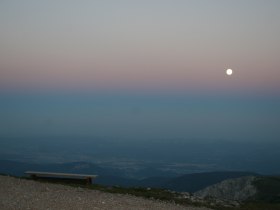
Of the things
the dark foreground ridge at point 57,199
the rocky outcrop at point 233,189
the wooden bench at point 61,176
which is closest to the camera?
the dark foreground ridge at point 57,199

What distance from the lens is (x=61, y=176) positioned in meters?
29.0

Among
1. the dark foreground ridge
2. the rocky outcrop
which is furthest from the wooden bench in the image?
the rocky outcrop

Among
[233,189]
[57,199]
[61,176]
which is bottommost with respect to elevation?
[233,189]

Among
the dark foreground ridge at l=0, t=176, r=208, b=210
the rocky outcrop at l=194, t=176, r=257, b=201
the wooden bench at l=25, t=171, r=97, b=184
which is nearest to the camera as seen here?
the dark foreground ridge at l=0, t=176, r=208, b=210

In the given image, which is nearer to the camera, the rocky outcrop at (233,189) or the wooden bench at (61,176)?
the wooden bench at (61,176)

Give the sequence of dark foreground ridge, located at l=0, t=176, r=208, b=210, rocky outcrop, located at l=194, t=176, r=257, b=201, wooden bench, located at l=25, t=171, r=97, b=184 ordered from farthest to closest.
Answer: rocky outcrop, located at l=194, t=176, r=257, b=201 < wooden bench, located at l=25, t=171, r=97, b=184 < dark foreground ridge, located at l=0, t=176, r=208, b=210

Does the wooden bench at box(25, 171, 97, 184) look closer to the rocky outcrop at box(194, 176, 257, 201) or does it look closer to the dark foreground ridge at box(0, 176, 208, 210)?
the dark foreground ridge at box(0, 176, 208, 210)

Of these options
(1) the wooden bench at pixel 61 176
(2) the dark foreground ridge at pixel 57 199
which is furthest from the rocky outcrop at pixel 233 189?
(2) the dark foreground ridge at pixel 57 199

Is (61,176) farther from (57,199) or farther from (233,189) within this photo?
(233,189)

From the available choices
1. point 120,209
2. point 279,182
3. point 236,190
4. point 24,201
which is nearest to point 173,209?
point 120,209

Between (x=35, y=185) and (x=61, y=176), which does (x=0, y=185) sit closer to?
(x=35, y=185)

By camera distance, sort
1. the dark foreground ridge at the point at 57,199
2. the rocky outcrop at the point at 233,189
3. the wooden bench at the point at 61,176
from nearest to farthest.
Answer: the dark foreground ridge at the point at 57,199 < the wooden bench at the point at 61,176 < the rocky outcrop at the point at 233,189

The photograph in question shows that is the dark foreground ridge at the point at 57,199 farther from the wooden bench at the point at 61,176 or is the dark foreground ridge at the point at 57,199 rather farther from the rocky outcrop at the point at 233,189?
the rocky outcrop at the point at 233,189

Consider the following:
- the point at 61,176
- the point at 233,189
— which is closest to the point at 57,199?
the point at 61,176
